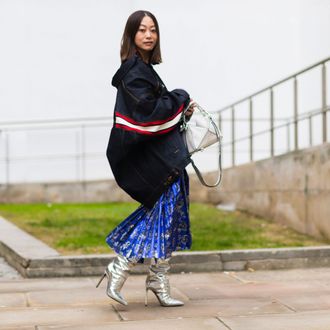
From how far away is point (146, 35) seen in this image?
14.4 feet

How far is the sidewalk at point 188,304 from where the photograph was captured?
3986 mm

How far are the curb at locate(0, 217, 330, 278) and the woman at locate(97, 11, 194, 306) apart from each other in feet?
4.80

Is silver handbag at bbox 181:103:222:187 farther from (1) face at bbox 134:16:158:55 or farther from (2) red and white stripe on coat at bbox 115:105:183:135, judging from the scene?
(1) face at bbox 134:16:158:55

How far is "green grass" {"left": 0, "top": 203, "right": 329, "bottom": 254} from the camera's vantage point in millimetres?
7484

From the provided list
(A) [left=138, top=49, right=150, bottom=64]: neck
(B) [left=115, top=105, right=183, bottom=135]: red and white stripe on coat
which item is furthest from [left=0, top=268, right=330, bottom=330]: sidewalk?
(A) [left=138, top=49, right=150, bottom=64]: neck

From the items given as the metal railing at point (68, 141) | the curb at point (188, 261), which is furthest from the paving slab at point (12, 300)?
the metal railing at point (68, 141)

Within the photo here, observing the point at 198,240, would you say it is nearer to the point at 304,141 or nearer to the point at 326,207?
the point at 326,207

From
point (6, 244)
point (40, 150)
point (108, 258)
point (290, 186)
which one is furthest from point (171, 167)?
point (40, 150)

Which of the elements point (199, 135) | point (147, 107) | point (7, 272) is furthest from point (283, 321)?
point (7, 272)

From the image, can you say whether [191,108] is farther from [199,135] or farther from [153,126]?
[153,126]

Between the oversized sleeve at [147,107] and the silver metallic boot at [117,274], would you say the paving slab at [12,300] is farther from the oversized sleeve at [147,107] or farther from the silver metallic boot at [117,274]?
the oversized sleeve at [147,107]

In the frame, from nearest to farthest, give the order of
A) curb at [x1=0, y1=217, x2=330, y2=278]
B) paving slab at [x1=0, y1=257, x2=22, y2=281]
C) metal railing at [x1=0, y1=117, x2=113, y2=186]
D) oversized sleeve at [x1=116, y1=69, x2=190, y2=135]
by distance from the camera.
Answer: oversized sleeve at [x1=116, y1=69, x2=190, y2=135], curb at [x1=0, y1=217, x2=330, y2=278], paving slab at [x1=0, y1=257, x2=22, y2=281], metal railing at [x1=0, y1=117, x2=113, y2=186]

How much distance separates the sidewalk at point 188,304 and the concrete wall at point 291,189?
224 centimetres

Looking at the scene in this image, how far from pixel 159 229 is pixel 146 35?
1.09 m
